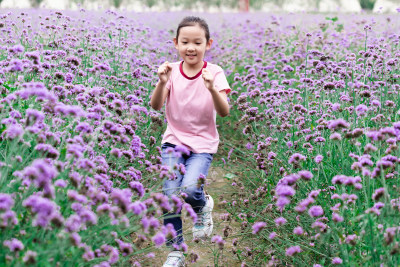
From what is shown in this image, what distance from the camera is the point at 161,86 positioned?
11.4 feet

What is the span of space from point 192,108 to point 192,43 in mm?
543

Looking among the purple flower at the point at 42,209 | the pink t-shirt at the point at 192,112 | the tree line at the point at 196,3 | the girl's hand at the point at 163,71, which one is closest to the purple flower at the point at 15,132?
the purple flower at the point at 42,209

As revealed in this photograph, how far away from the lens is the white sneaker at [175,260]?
119 inches

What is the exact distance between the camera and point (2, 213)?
1717 millimetres

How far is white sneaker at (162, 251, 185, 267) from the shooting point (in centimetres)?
304

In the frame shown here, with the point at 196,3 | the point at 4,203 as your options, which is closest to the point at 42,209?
the point at 4,203

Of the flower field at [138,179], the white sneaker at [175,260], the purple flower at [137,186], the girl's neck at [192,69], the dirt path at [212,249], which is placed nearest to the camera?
the flower field at [138,179]

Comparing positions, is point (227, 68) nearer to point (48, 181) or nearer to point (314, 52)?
point (314, 52)

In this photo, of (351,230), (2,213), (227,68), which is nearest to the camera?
(2,213)

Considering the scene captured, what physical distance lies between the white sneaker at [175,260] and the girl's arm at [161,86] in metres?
1.24

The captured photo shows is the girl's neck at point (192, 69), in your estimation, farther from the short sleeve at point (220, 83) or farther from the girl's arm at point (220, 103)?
the girl's arm at point (220, 103)

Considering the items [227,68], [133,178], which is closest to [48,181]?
[133,178]

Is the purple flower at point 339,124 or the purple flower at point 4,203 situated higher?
the purple flower at point 339,124

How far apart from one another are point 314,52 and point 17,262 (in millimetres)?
3461
